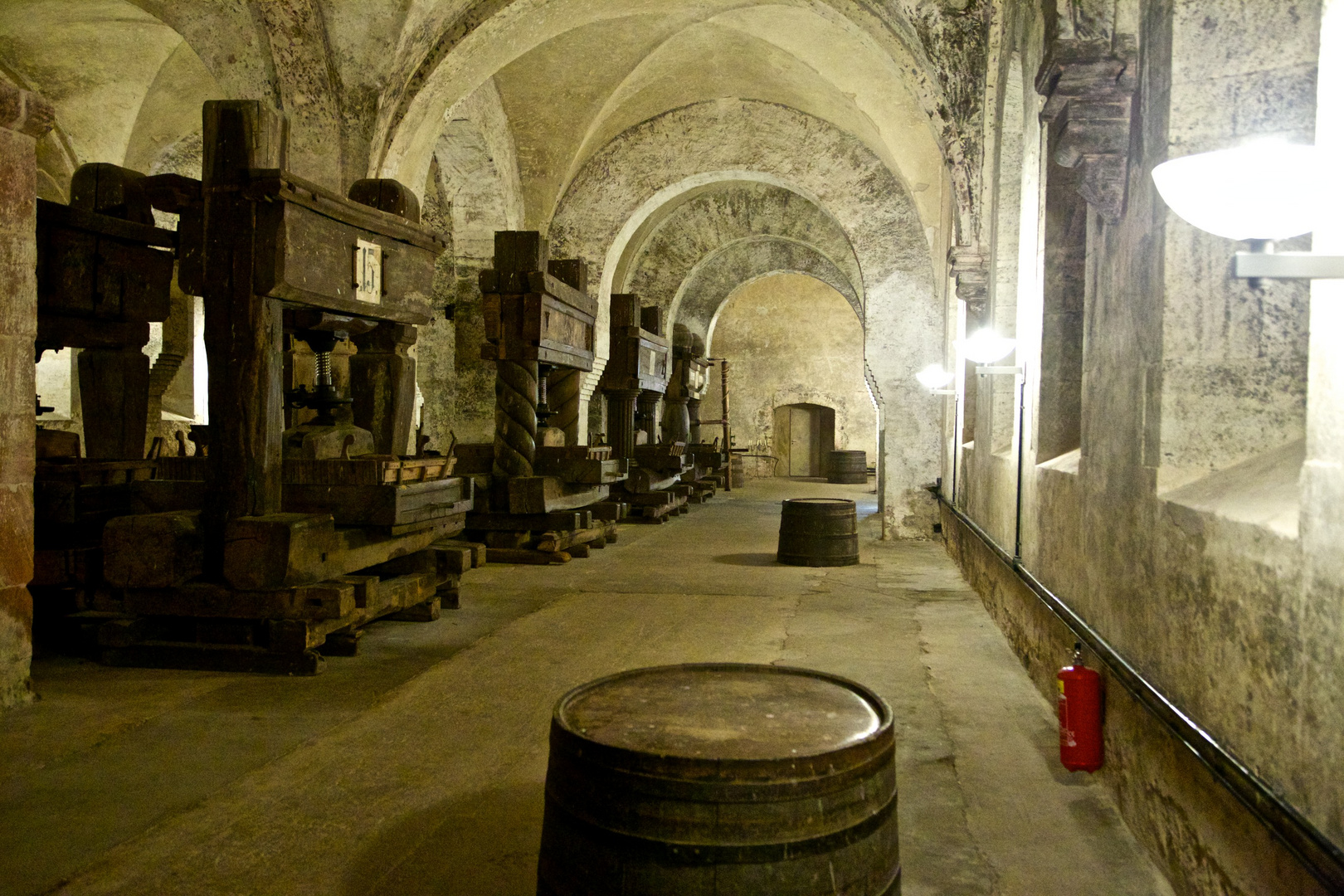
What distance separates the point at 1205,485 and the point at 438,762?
282 centimetres

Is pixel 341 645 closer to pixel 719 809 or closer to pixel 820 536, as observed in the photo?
pixel 719 809

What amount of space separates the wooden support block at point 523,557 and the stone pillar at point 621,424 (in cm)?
523

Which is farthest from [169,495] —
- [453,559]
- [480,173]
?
[480,173]

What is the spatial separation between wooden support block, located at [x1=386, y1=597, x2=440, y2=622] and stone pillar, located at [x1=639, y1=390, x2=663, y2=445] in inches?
354

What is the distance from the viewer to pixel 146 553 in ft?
15.7

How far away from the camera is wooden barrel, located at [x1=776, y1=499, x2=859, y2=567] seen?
8898 millimetres

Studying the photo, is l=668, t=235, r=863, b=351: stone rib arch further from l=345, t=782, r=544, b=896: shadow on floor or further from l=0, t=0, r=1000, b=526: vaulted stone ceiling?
l=345, t=782, r=544, b=896: shadow on floor

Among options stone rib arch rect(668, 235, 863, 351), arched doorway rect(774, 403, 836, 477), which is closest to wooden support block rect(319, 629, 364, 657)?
stone rib arch rect(668, 235, 863, 351)

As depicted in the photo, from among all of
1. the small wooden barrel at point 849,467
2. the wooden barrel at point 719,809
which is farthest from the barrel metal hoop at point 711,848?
the small wooden barrel at point 849,467

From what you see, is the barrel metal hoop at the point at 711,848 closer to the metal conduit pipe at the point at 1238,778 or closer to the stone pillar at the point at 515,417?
the metal conduit pipe at the point at 1238,778

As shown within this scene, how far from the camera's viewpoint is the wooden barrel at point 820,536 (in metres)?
8.90

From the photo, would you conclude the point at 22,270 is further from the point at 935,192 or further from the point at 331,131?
the point at 935,192

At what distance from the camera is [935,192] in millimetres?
11000

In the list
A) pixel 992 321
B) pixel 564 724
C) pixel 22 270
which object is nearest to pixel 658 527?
pixel 992 321
